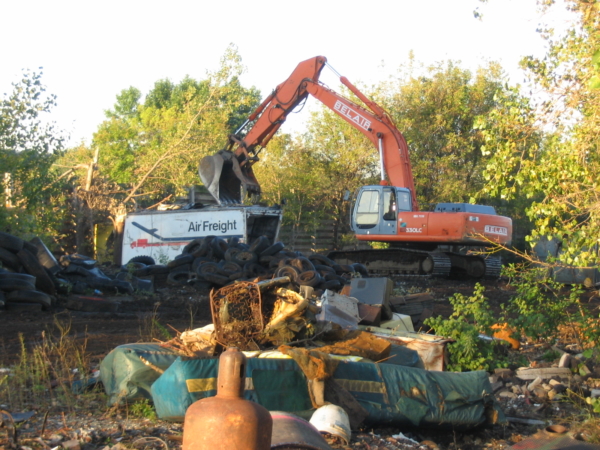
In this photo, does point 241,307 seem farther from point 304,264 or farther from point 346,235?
point 346,235

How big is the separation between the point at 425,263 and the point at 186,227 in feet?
22.5

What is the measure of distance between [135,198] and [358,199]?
12.0m

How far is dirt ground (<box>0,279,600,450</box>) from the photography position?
475cm

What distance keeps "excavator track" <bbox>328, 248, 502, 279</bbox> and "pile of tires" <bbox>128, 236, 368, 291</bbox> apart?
13.1 ft

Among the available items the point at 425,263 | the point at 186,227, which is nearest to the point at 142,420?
the point at 425,263

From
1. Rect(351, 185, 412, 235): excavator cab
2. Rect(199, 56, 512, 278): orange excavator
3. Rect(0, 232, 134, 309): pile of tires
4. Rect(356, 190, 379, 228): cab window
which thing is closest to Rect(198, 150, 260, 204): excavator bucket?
Rect(199, 56, 512, 278): orange excavator

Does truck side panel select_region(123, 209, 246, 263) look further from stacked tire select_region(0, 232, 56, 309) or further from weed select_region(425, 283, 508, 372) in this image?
weed select_region(425, 283, 508, 372)

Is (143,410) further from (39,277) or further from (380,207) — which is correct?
(380,207)

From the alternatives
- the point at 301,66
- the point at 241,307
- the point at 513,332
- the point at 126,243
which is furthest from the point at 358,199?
the point at 241,307

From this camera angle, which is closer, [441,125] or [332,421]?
[332,421]

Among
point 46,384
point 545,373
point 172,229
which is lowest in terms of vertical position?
point 545,373

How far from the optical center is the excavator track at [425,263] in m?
19.4

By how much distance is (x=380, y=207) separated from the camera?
19719 mm

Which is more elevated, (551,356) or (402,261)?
(402,261)
